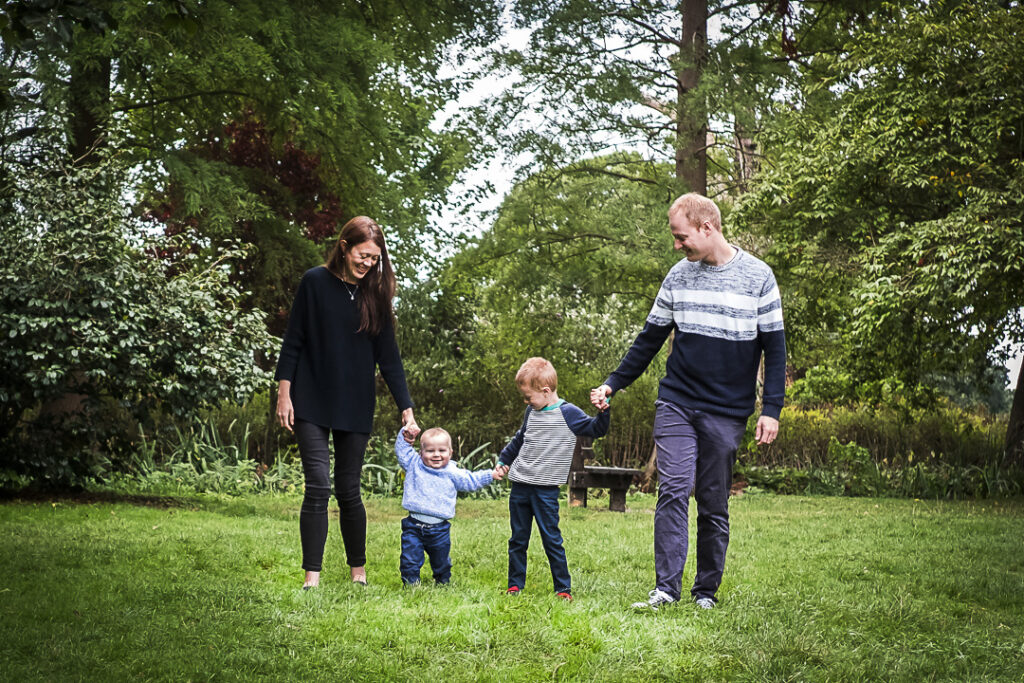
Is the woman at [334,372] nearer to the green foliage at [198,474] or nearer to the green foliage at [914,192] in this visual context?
the green foliage at [198,474]

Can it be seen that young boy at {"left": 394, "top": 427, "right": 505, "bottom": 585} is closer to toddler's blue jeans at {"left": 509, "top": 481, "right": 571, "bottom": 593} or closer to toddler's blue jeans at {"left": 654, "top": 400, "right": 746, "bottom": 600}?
toddler's blue jeans at {"left": 509, "top": 481, "right": 571, "bottom": 593}

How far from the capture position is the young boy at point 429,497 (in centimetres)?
512

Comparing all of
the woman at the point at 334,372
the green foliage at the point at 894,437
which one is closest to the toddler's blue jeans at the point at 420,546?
the woman at the point at 334,372

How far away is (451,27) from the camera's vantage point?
14.5 metres

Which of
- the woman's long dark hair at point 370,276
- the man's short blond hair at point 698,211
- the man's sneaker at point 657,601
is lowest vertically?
the man's sneaker at point 657,601

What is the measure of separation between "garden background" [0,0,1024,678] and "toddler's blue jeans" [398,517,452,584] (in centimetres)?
426

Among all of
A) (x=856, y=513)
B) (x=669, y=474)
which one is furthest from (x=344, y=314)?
(x=856, y=513)

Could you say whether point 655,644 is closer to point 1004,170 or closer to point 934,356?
point 1004,170

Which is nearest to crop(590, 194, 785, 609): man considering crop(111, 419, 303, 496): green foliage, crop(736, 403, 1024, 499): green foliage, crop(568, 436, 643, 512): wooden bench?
crop(568, 436, 643, 512): wooden bench

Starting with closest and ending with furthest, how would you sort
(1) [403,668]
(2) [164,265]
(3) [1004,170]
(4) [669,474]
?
(1) [403,668]
(4) [669,474]
(2) [164,265]
(3) [1004,170]

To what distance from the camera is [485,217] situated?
14.3m

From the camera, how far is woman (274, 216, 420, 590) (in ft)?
16.1

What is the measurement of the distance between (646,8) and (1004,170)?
5352 mm

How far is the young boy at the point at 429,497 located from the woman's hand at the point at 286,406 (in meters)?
0.57
